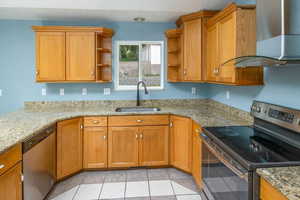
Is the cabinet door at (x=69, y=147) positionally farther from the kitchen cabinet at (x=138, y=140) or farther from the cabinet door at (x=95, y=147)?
the kitchen cabinet at (x=138, y=140)

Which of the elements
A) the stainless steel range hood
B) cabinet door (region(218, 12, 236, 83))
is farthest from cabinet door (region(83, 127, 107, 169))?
the stainless steel range hood

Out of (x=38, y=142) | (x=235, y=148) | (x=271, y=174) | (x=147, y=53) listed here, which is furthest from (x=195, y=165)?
(x=147, y=53)

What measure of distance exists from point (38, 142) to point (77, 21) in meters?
2.13

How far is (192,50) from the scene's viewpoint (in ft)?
10.3

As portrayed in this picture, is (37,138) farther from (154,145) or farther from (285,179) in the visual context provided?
(285,179)

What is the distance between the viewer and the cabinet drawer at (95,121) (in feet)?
10.1

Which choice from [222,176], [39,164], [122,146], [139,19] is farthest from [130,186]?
[139,19]

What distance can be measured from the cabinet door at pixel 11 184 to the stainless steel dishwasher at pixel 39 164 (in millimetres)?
102

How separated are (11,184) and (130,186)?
1.43m

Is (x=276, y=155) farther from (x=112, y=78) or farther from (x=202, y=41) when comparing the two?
(x=112, y=78)

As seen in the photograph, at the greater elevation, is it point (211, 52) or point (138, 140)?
point (211, 52)

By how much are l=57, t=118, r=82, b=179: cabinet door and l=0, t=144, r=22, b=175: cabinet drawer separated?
984 mm

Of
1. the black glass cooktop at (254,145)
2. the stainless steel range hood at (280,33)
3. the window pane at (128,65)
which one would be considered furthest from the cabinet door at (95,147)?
the stainless steel range hood at (280,33)

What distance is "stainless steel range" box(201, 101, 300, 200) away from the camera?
135 cm
